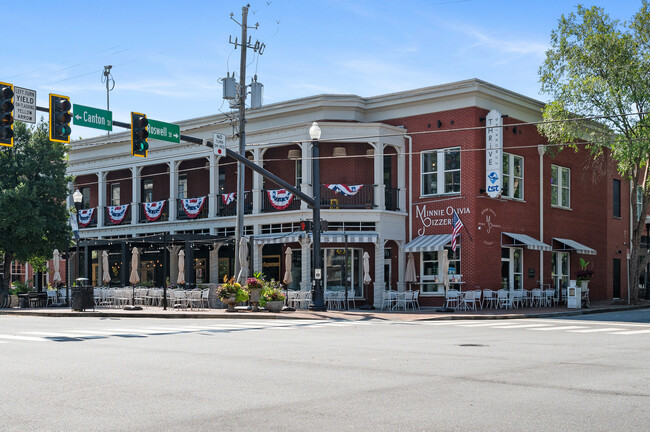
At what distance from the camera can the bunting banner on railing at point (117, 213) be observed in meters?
41.2

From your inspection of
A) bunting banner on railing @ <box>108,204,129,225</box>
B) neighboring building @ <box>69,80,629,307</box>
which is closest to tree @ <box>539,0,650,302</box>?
neighboring building @ <box>69,80,629,307</box>

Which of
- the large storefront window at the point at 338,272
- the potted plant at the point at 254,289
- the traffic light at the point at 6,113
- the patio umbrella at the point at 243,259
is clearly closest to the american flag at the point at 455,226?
the large storefront window at the point at 338,272

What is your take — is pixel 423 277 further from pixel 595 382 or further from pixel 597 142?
pixel 595 382

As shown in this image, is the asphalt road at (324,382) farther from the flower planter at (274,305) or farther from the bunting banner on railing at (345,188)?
the bunting banner on railing at (345,188)

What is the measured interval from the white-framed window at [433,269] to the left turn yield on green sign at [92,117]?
51.8ft

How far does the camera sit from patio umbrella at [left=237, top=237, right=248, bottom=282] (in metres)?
29.0

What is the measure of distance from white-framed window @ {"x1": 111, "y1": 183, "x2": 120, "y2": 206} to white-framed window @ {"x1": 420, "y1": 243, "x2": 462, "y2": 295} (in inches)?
775

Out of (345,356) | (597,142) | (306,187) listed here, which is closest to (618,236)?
(597,142)

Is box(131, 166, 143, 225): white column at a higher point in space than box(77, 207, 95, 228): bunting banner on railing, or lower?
higher

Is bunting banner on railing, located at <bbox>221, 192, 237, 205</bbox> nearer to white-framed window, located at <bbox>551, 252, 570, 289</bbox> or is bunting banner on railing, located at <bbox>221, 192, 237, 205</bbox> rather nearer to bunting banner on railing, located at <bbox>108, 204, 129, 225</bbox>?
bunting banner on railing, located at <bbox>108, 204, 129, 225</bbox>

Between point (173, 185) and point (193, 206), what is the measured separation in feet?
5.91

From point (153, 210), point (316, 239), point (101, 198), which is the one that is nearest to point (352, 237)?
point (316, 239)

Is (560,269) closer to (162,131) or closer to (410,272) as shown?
(410,272)

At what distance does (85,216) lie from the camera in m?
43.3
